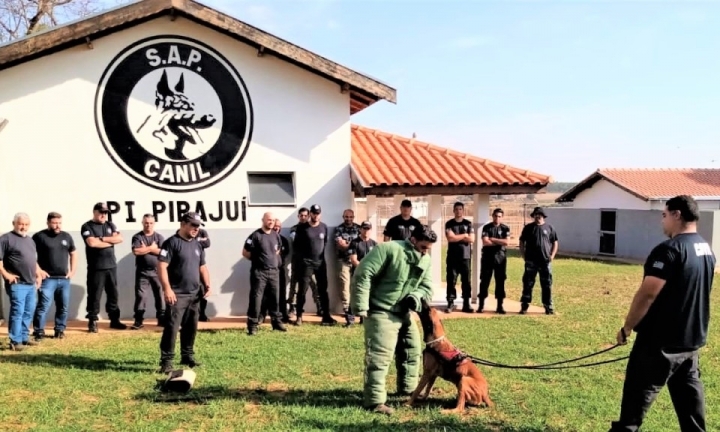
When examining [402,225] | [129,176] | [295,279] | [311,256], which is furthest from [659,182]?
[129,176]

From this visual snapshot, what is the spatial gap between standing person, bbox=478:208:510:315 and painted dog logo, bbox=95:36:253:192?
460 cm

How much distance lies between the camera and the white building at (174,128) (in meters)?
9.34

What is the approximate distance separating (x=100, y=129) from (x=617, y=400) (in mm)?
8479

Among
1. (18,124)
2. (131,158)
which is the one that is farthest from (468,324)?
(18,124)

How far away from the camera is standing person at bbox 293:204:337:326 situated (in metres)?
9.39

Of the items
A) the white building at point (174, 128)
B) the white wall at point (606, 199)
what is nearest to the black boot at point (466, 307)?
the white building at point (174, 128)

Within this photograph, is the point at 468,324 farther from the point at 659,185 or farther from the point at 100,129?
the point at 659,185

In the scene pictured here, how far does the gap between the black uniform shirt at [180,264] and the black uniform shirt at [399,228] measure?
3465mm

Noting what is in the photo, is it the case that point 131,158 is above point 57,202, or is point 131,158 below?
above

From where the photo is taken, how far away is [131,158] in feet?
31.8

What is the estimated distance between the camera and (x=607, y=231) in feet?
76.6

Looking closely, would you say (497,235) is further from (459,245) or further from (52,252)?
(52,252)

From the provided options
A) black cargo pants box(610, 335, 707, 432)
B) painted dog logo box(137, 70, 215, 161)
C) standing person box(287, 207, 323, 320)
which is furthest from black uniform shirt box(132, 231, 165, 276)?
black cargo pants box(610, 335, 707, 432)

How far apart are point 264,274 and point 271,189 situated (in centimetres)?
207
